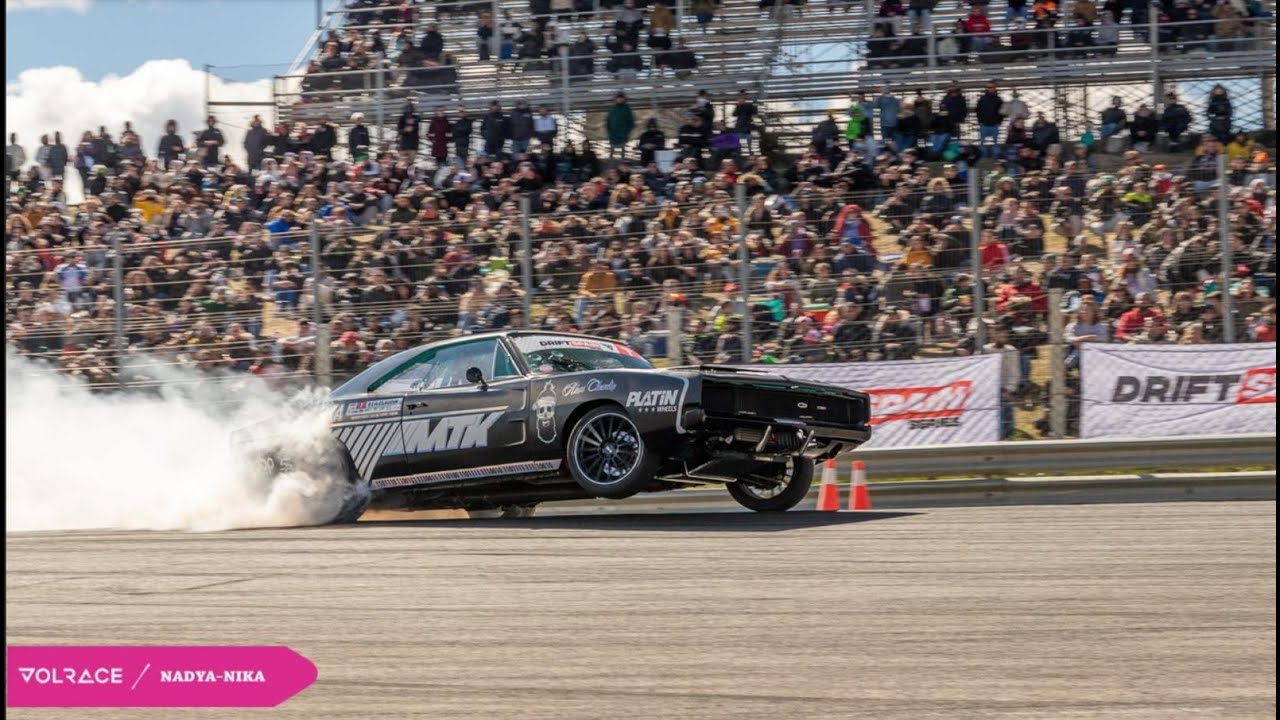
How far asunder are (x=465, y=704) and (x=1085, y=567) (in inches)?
128

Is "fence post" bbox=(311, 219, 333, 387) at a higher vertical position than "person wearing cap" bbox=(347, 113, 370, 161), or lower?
lower

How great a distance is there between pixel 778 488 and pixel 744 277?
319 centimetres

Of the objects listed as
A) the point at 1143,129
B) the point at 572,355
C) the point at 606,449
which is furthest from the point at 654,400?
the point at 1143,129

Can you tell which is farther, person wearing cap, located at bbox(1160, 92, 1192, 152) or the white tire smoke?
person wearing cap, located at bbox(1160, 92, 1192, 152)

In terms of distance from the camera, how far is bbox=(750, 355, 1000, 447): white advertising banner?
40.2ft

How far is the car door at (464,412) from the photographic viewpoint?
32.1ft

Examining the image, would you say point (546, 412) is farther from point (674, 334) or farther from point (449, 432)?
point (674, 334)

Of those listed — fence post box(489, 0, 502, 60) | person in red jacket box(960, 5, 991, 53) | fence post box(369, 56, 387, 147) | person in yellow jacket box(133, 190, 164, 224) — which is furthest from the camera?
fence post box(489, 0, 502, 60)

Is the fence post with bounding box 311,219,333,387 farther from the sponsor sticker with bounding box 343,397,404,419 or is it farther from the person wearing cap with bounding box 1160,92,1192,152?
the person wearing cap with bounding box 1160,92,1192,152

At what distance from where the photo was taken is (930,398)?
12.4 m

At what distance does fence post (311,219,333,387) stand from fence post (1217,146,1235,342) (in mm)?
7495

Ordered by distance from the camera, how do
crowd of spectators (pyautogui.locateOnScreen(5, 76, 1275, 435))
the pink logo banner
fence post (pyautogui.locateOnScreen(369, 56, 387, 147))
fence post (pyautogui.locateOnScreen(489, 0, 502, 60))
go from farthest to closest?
fence post (pyautogui.locateOnScreen(489, 0, 502, 60)) → fence post (pyautogui.locateOnScreen(369, 56, 387, 147)) → crowd of spectators (pyautogui.locateOnScreen(5, 76, 1275, 435)) → the pink logo banner

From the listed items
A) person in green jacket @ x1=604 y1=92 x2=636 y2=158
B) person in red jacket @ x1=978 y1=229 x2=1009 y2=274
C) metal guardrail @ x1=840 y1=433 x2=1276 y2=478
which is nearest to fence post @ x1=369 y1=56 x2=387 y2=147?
person in green jacket @ x1=604 y1=92 x2=636 y2=158

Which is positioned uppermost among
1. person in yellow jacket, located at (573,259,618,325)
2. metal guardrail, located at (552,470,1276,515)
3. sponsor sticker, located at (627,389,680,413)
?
person in yellow jacket, located at (573,259,618,325)
